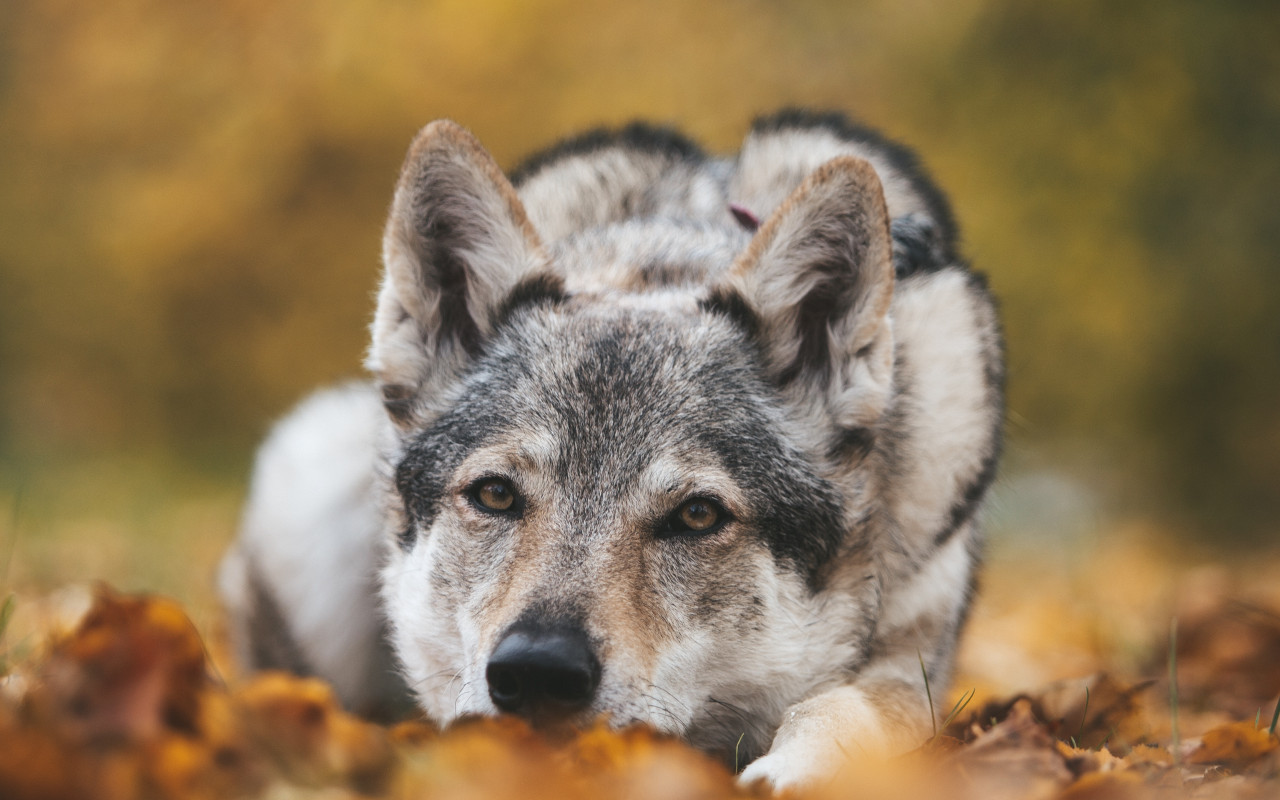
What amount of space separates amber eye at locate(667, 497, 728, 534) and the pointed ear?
565mm

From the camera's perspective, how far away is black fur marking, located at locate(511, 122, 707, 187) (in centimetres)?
461

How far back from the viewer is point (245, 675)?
4.75 metres

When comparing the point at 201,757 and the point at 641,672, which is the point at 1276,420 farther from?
the point at 201,757

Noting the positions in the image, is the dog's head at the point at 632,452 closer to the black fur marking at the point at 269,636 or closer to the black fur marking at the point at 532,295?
the black fur marking at the point at 532,295

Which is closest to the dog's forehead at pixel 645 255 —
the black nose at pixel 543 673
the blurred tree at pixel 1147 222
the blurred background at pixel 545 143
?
the black nose at pixel 543 673

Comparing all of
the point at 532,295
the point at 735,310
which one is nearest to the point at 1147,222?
the point at 735,310

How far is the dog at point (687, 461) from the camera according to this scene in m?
2.76

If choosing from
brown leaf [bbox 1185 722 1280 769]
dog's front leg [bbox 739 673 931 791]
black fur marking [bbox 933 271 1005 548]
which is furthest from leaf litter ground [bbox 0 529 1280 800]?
black fur marking [bbox 933 271 1005 548]

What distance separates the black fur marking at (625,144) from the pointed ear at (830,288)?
4.92 ft

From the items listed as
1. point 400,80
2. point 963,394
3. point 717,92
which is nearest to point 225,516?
point 400,80

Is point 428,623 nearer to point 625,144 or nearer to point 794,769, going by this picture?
point 794,769

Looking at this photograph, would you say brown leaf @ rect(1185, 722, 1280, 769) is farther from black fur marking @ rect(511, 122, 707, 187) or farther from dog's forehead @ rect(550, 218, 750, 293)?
black fur marking @ rect(511, 122, 707, 187)

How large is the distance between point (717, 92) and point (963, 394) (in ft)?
30.9

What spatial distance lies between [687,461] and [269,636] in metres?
2.65
